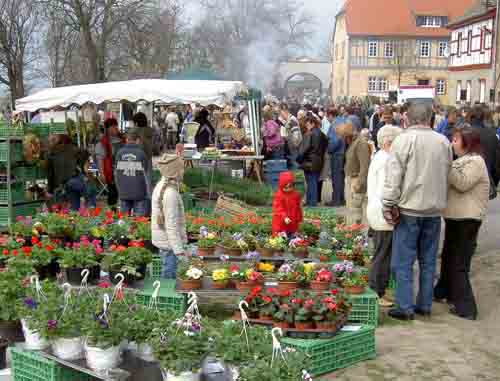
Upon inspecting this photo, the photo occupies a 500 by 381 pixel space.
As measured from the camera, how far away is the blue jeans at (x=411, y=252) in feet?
21.1

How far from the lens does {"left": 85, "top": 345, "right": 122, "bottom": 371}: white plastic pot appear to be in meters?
4.33

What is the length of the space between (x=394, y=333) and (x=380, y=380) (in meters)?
1.12

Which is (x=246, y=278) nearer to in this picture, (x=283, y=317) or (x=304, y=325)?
(x=283, y=317)

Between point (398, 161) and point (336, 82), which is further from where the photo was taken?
point (336, 82)

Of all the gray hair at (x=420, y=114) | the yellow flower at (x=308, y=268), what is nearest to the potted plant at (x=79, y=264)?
the yellow flower at (x=308, y=268)

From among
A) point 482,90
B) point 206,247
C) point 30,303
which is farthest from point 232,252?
point 482,90

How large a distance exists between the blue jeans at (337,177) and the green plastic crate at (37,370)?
29.9ft

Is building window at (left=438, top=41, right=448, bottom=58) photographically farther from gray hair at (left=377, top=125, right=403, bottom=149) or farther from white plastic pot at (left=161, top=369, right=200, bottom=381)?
white plastic pot at (left=161, top=369, right=200, bottom=381)

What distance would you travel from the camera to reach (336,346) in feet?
17.7

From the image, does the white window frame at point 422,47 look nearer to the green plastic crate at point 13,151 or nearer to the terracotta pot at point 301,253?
the green plastic crate at point 13,151

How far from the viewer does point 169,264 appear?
704 cm

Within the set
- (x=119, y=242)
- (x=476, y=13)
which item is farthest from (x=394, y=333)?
(x=476, y=13)

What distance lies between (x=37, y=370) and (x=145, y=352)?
863 mm

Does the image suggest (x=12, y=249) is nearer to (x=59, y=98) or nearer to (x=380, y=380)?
(x=380, y=380)
